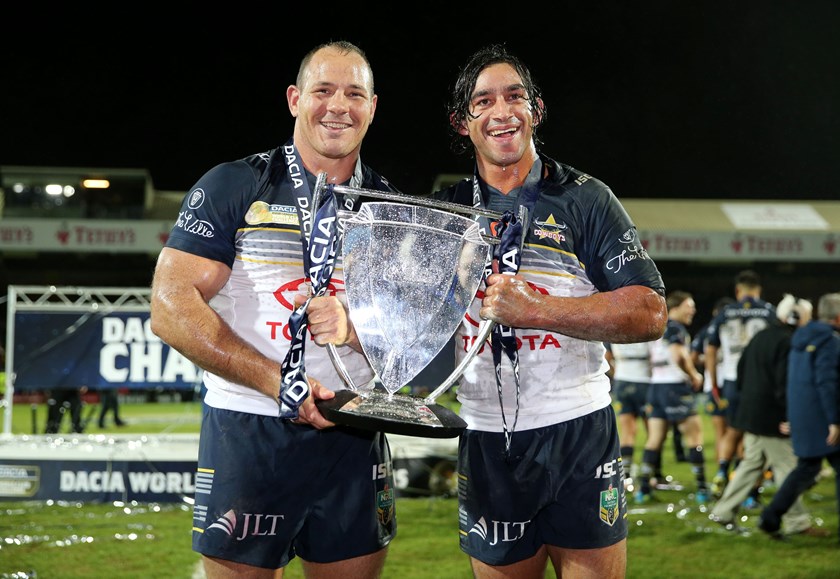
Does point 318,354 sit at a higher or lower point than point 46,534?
higher

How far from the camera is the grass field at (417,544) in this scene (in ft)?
18.1

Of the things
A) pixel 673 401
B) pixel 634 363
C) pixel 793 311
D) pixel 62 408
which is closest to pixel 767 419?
pixel 793 311

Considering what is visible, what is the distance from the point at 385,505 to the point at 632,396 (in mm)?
6115

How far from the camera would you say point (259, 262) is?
2422 millimetres

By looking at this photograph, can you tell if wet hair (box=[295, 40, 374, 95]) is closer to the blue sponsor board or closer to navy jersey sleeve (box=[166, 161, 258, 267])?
navy jersey sleeve (box=[166, 161, 258, 267])

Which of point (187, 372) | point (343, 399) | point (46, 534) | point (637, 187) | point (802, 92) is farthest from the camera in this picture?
point (637, 187)

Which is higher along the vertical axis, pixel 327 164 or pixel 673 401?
pixel 327 164

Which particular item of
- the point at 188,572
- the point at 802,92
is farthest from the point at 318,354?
A: the point at 802,92

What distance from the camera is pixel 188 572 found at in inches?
216

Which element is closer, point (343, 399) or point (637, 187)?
point (343, 399)

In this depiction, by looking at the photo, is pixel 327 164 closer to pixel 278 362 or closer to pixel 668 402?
pixel 278 362

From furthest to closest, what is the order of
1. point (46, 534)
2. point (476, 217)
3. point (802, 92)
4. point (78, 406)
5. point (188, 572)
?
point (802, 92), point (78, 406), point (46, 534), point (188, 572), point (476, 217)

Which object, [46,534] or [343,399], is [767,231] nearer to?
[46,534]

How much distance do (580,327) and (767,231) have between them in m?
27.6
